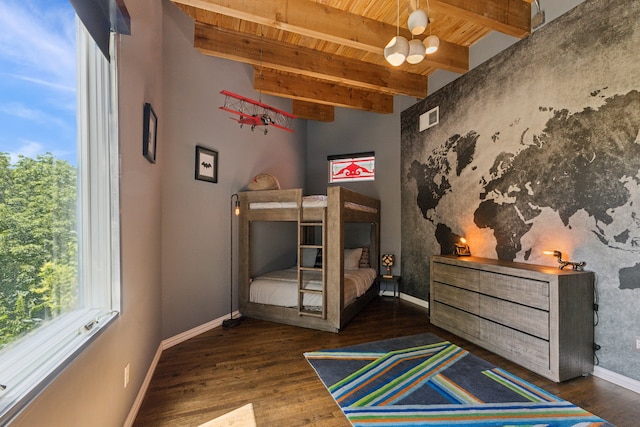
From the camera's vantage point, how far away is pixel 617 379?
221 cm

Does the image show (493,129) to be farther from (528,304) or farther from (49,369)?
(49,369)

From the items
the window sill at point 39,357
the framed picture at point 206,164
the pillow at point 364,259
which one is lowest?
the pillow at point 364,259

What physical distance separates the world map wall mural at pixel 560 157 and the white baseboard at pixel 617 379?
35 mm

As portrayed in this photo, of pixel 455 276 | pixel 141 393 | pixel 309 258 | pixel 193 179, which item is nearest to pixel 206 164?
pixel 193 179

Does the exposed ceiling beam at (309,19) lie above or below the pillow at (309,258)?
above

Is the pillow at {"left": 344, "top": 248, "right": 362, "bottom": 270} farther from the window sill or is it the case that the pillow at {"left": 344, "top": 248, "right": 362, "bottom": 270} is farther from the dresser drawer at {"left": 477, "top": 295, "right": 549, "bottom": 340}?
the window sill

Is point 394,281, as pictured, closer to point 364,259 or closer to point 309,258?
point 364,259

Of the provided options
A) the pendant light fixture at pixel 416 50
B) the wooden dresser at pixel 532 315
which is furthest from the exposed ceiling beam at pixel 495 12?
the wooden dresser at pixel 532 315

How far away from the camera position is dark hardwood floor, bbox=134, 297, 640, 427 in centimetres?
186

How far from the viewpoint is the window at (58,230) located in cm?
84

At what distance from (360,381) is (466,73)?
363 cm

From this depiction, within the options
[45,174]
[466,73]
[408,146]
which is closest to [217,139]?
[45,174]

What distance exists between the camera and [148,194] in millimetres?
2227

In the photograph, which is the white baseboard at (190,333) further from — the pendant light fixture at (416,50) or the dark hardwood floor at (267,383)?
the pendant light fixture at (416,50)
